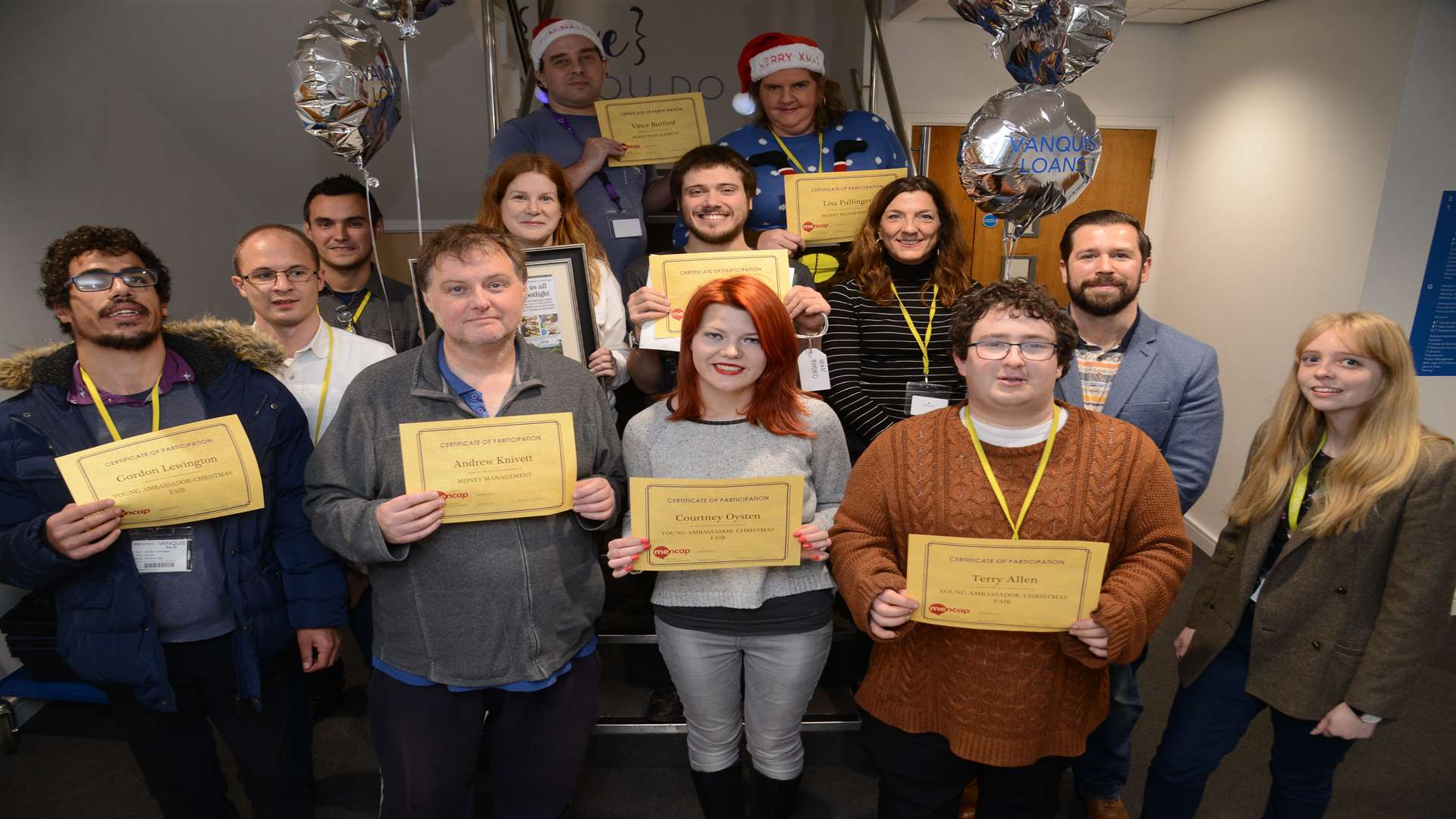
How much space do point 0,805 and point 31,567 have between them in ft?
5.28

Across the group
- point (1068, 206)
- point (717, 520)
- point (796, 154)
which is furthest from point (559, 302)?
point (1068, 206)

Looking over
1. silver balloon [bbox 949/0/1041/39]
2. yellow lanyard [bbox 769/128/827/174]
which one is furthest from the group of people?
yellow lanyard [bbox 769/128/827/174]

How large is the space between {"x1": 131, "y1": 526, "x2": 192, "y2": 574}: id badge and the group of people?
0.03ft

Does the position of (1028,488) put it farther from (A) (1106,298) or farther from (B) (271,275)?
(B) (271,275)

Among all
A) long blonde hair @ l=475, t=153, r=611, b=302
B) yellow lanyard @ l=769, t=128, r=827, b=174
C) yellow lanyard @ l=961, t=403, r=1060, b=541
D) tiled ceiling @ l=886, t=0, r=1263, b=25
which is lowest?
yellow lanyard @ l=961, t=403, r=1060, b=541

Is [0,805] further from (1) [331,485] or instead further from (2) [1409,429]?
(2) [1409,429]

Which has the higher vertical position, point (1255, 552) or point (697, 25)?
point (697, 25)

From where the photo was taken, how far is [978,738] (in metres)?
1.62

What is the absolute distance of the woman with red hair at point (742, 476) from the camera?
1783 millimetres

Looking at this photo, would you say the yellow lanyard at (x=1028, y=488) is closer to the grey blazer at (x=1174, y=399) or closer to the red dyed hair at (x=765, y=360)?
the red dyed hair at (x=765, y=360)

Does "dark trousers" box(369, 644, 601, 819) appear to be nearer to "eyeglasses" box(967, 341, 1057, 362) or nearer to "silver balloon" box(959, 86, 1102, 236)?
"eyeglasses" box(967, 341, 1057, 362)

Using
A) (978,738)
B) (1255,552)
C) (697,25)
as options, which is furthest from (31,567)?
(697,25)

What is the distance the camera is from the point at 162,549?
1751 millimetres

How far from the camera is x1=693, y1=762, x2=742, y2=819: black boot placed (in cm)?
201
